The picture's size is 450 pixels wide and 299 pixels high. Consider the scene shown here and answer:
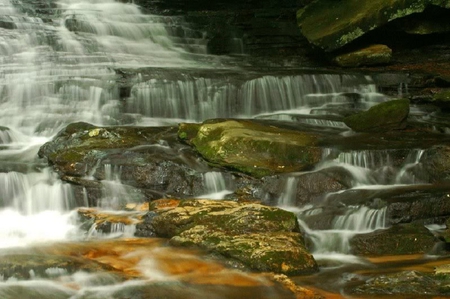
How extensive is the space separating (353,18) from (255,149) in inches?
264

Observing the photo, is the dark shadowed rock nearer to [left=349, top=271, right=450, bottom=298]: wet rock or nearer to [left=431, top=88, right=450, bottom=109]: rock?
[left=349, top=271, right=450, bottom=298]: wet rock

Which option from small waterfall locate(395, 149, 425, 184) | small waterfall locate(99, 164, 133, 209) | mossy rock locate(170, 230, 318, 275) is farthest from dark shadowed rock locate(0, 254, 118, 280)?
small waterfall locate(395, 149, 425, 184)

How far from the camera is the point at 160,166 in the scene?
9.30 metres

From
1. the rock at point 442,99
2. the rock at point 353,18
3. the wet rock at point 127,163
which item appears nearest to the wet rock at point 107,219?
the wet rock at point 127,163

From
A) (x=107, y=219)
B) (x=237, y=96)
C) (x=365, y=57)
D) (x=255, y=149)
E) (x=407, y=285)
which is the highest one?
(x=365, y=57)

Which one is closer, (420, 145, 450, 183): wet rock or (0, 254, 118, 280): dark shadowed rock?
(0, 254, 118, 280): dark shadowed rock

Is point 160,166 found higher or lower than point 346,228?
higher

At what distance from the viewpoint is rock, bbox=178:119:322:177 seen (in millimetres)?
9273

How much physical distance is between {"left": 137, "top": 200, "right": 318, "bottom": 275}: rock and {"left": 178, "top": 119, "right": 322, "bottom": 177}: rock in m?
1.48

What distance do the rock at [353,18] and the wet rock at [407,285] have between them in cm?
949

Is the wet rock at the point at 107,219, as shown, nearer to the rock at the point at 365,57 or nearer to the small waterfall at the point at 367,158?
the small waterfall at the point at 367,158

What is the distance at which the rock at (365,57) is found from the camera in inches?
603

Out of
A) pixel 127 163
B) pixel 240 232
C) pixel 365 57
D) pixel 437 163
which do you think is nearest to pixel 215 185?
pixel 127 163

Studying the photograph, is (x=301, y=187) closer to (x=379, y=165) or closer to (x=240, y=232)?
(x=379, y=165)
